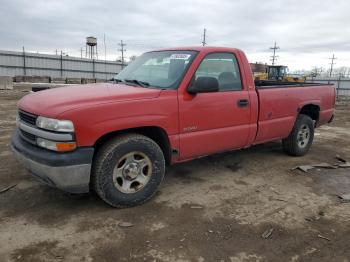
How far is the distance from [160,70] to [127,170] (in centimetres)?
149

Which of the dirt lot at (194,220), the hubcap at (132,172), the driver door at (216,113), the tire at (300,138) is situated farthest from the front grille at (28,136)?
the tire at (300,138)

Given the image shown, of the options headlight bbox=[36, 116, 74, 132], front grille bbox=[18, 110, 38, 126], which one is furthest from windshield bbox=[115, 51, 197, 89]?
front grille bbox=[18, 110, 38, 126]

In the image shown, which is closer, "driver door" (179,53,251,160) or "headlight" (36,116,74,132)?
"headlight" (36,116,74,132)

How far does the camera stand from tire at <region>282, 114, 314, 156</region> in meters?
5.96

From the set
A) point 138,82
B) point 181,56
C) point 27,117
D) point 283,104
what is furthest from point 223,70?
point 27,117

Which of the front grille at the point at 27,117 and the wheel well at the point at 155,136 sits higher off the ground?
the front grille at the point at 27,117

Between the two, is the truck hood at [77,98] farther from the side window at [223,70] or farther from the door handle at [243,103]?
the door handle at [243,103]

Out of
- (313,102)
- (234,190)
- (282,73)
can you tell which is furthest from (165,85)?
(282,73)

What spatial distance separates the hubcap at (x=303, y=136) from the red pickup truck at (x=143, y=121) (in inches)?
37.8

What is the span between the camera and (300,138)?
6.20m

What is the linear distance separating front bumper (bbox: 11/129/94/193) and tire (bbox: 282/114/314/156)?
3.95 m

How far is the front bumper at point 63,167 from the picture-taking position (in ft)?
10.7

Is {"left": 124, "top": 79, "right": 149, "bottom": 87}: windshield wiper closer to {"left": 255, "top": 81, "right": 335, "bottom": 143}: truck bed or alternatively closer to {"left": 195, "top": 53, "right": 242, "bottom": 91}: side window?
{"left": 195, "top": 53, "right": 242, "bottom": 91}: side window

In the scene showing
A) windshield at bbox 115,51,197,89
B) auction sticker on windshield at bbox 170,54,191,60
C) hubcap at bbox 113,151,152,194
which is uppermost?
auction sticker on windshield at bbox 170,54,191,60
